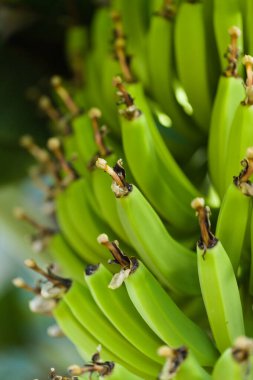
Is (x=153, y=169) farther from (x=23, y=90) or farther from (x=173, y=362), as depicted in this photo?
(x=23, y=90)

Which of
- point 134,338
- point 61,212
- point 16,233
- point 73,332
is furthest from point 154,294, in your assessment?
point 16,233

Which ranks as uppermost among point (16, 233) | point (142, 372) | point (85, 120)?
point (85, 120)

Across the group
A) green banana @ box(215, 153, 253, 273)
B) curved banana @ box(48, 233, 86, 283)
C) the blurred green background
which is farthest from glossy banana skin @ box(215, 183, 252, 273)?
the blurred green background

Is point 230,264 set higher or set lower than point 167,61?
lower

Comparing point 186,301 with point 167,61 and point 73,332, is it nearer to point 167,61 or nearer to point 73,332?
point 73,332

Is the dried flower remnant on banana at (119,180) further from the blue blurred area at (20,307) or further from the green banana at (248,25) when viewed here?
the blue blurred area at (20,307)

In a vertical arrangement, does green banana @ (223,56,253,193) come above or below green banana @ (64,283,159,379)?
above

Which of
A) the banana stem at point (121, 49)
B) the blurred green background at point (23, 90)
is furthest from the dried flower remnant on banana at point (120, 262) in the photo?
the blurred green background at point (23, 90)

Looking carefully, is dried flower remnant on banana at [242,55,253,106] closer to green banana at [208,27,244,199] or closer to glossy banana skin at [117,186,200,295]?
green banana at [208,27,244,199]

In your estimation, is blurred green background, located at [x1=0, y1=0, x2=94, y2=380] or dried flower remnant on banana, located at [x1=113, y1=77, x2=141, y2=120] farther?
blurred green background, located at [x1=0, y1=0, x2=94, y2=380]

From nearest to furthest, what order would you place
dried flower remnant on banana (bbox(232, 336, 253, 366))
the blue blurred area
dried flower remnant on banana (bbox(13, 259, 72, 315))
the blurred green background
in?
dried flower remnant on banana (bbox(232, 336, 253, 366)) → dried flower remnant on banana (bbox(13, 259, 72, 315)) → the blurred green background → the blue blurred area
